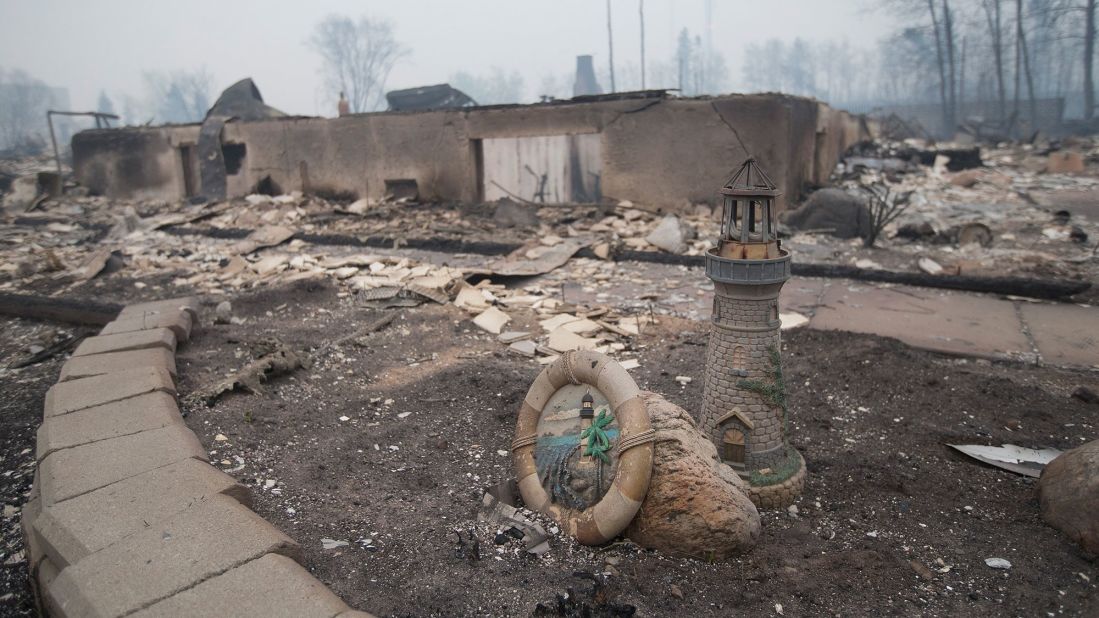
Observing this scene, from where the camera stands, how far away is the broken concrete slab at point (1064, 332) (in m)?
5.30

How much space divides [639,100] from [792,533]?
9.40 meters

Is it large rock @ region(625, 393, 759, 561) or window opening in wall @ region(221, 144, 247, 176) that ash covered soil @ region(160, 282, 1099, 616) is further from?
window opening in wall @ region(221, 144, 247, 176)

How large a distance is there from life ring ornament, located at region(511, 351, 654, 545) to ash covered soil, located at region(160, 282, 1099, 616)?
0.48ft

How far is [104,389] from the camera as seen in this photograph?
4.14m

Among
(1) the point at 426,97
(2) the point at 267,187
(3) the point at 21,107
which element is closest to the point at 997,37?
(1) the point at 426,97

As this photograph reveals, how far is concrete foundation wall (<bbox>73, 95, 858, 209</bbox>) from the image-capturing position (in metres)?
10.7

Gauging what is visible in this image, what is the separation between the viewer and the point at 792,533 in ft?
10.2

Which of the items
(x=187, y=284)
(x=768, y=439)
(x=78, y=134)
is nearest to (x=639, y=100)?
(x=187, y=284)

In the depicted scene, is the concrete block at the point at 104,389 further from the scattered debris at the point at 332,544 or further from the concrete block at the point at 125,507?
the scattered debris at the point at 332,544

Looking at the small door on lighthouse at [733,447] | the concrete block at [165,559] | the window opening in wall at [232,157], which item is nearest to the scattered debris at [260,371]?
the concrete block at [165,559]

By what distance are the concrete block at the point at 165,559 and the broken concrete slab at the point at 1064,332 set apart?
586cm

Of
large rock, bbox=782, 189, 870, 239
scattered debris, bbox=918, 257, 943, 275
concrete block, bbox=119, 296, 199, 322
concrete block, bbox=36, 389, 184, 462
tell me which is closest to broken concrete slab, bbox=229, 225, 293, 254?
concrete block, bbox=119, 296, 199, 322

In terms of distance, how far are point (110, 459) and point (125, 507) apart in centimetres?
57

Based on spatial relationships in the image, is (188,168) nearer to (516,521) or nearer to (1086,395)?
(516,521)
